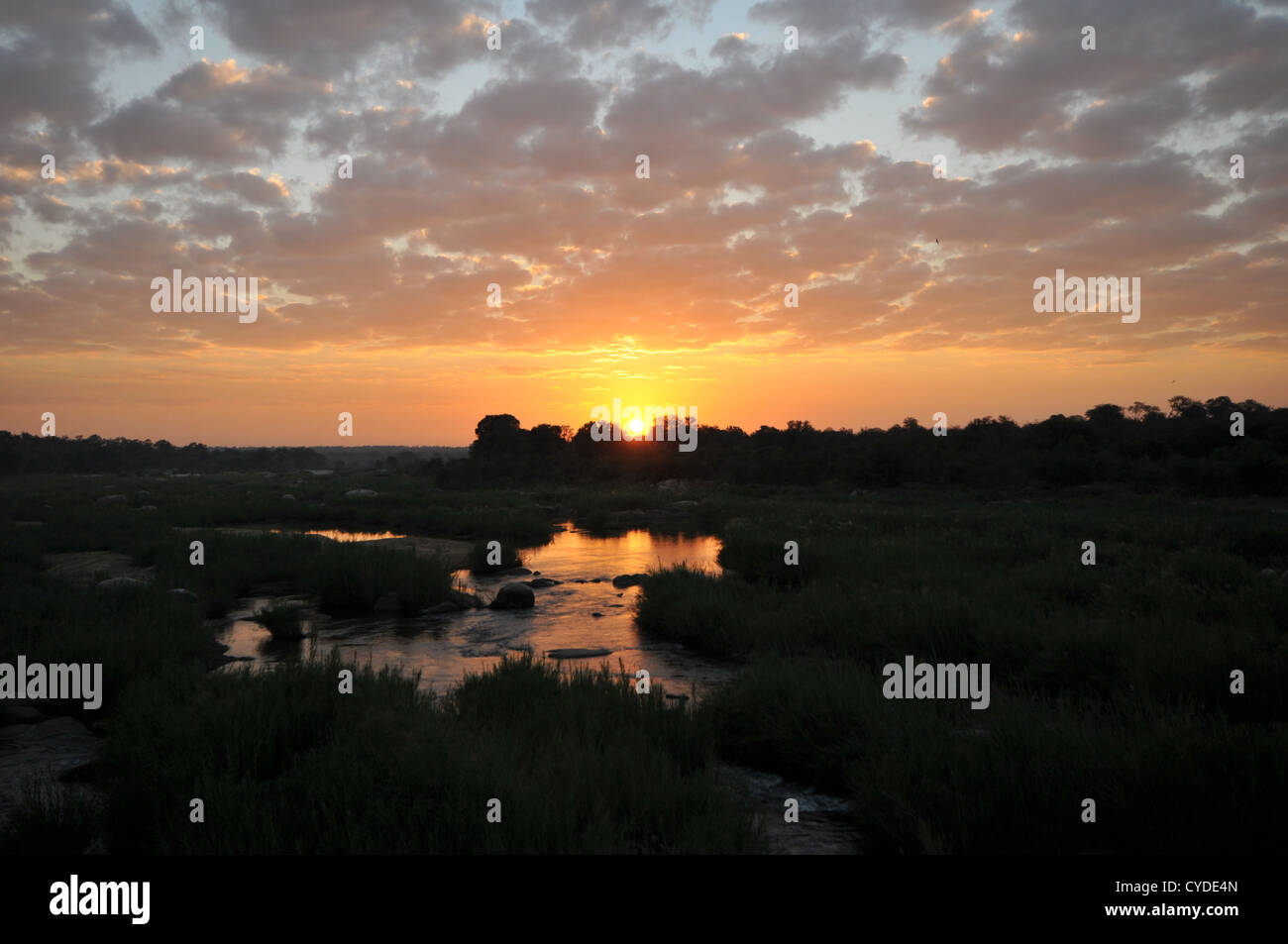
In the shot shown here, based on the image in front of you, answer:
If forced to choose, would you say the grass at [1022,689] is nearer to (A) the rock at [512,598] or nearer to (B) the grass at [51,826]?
(A) the rock at [512,598]

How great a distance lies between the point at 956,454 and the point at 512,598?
3887 centimetres

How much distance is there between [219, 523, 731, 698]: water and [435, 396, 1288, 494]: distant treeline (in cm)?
2855

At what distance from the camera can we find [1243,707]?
647 centimetres

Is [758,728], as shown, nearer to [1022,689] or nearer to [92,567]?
[1022,689]

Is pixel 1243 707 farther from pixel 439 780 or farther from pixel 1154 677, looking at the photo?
pixel 439 780

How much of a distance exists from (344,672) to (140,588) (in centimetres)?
841

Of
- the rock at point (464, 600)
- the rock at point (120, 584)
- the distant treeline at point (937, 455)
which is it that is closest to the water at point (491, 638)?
the rock at point (464, 600)

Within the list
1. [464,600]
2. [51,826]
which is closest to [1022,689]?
[51,826]

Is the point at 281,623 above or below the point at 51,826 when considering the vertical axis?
below

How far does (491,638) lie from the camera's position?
12875 millimetres

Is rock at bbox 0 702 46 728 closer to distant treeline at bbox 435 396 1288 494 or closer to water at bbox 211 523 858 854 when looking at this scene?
water at bbox 211 523 858 854

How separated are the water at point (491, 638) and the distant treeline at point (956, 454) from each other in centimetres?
2855

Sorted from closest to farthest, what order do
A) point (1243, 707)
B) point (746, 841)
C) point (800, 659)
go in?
point (746, 841) → point (1243, 707) → point (800, 659)

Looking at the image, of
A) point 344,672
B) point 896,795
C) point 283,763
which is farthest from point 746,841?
point 344,672
